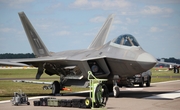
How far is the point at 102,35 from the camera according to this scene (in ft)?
82.5

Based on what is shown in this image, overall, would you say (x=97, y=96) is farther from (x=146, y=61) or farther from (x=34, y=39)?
(x=34, y=39)

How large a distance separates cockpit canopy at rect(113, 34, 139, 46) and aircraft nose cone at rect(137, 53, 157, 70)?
1.25 meters

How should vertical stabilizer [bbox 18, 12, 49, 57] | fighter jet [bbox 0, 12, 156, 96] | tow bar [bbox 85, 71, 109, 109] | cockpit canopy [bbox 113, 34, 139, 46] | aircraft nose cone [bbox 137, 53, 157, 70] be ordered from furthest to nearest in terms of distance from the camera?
vertical stabilizer [bbox 18, 12, 49, 57], cockpit canopy [bbox 113, 34, 139, 46], fighter jet [bbox 0, 12, 156, 96], aircraft nose cone [bbox 137, 53, 157, 70], tow bar [bbox 85, 71, 109, 109]

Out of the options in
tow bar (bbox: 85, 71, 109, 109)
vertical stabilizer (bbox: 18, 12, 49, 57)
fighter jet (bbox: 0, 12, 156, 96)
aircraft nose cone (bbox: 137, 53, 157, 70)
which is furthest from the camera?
vertical stabilizer (bbox: 18, 12, 49, 57)

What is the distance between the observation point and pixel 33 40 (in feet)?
75.4

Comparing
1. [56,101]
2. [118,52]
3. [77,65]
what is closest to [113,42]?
[118,52]

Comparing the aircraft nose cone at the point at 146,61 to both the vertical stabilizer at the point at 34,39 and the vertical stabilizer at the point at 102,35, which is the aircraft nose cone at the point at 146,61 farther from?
the vertical stabilizer at the point at 34,39

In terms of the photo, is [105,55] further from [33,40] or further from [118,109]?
[33,40]

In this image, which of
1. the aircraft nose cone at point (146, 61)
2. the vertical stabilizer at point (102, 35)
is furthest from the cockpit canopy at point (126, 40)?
the vertical stabilizer at point (102, 35)

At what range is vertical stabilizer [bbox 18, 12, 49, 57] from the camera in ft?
73.2

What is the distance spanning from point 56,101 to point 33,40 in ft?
29.8

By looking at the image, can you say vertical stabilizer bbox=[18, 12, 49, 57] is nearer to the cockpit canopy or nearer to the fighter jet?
the fighter jet

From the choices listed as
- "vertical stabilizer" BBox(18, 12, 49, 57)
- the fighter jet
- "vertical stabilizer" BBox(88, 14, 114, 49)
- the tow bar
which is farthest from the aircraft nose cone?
"vertical stabilizer" BBox(18, 12, 49, 57)

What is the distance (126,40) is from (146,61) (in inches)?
78.9
